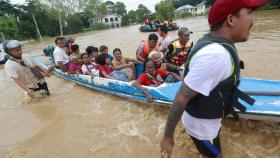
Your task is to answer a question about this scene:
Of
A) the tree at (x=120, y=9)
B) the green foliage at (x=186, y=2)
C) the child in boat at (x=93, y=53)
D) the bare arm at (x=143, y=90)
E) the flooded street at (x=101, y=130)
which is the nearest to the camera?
the flooded street at (x=101, y=130)

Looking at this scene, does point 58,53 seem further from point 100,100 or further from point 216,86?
point 216,86

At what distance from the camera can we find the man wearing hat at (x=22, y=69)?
4578 mm

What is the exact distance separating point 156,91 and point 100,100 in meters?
2.07

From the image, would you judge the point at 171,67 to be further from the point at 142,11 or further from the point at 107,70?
the point at 142,11

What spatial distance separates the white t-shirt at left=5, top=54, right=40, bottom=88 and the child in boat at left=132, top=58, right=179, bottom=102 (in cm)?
253

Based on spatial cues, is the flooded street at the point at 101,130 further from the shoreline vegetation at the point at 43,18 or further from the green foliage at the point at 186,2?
the green foliage at the point at 186,2

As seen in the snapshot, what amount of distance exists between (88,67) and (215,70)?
5.23 metres

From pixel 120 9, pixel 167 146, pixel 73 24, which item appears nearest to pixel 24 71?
pixel 167 146

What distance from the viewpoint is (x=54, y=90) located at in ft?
22.6

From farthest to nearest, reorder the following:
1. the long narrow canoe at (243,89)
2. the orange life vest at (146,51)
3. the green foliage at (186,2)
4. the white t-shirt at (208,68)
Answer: the green foliage at (186,2)
the orange life vest at (146,51)
the long narrow canoe at (243,89)
the white t-shirt at (208,68)

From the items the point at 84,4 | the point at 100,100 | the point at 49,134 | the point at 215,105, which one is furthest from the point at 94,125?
the point at 84,4

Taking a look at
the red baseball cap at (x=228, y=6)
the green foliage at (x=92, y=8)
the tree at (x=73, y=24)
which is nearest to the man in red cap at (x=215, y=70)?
the red baseball cap at (x=228, y=6)

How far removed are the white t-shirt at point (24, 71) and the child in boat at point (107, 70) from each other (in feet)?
4.86

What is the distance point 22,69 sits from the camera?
194 inches
